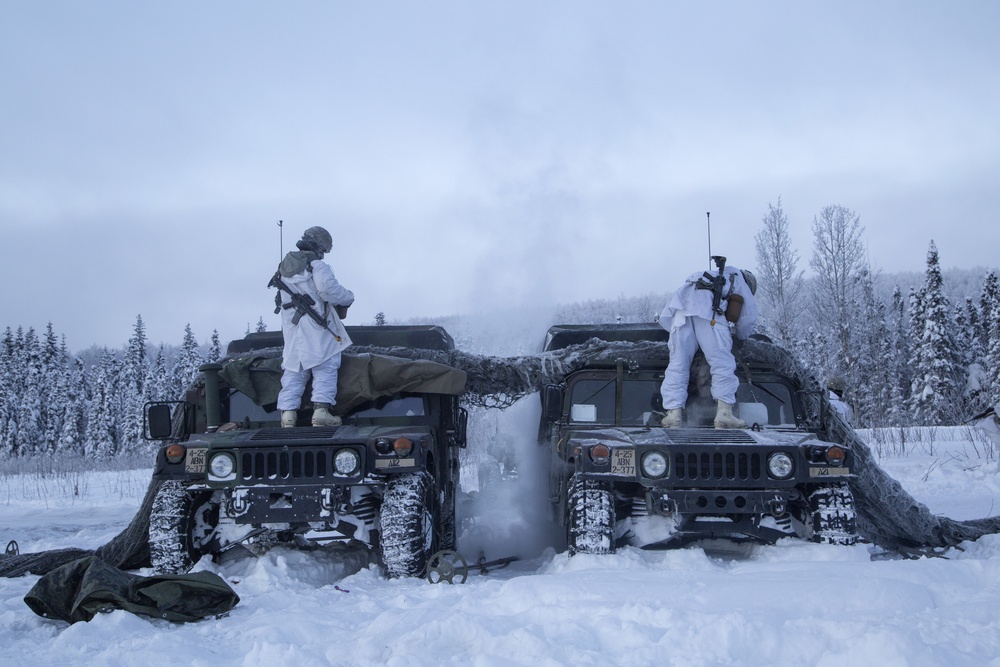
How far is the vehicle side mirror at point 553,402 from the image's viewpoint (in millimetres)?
6941

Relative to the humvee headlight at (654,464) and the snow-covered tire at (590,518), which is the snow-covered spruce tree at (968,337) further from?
the snow-covered tire at (590,518)

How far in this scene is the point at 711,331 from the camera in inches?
271

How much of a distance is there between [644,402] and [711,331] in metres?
0.84

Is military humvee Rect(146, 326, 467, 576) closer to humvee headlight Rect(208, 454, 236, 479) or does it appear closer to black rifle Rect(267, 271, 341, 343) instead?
humvee headlight Rect(208, 454, 236, 479)

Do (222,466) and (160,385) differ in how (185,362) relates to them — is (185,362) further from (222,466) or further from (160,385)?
(222,466)

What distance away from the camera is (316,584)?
19.2 feet

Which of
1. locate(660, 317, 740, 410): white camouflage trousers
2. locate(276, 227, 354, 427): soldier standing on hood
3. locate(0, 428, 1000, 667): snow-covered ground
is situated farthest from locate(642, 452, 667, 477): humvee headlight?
locate(276, 227, 354, 427): soldier standing on hood

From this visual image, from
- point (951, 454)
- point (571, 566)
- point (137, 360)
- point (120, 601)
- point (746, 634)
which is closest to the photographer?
point (746, 634)

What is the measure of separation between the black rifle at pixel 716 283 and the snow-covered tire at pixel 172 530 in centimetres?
A: 426

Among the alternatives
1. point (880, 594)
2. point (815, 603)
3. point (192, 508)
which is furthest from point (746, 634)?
point (192, 508)

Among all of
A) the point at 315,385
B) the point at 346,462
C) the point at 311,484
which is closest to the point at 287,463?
the point at 311,484

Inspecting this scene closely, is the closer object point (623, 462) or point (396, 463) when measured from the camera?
point (623, 462)

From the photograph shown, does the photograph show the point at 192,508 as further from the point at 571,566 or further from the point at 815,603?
the point at 815,603

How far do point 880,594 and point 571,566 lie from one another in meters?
2.04
